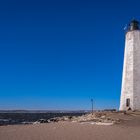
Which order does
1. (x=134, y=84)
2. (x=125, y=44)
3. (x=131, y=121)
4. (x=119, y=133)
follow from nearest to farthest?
(x=119, y=133), (x=131, y=121), (x=134, y=84), (x=125, y=44)

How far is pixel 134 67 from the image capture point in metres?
36.2

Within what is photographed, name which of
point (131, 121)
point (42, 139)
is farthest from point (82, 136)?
point (131, 121)

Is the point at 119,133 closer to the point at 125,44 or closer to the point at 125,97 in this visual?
the point at 125,97

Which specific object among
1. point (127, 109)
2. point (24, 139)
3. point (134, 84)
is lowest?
point (24, 139)

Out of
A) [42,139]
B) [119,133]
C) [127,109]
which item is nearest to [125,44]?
[127,109]

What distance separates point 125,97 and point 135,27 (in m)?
8.80

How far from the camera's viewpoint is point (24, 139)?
18344 millimetres

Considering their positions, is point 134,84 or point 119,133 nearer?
point 119,133

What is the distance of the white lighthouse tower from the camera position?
118 ft

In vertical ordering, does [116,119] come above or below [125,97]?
below

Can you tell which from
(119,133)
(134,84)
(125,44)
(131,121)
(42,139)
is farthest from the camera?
(125,44)

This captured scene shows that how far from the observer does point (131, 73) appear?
3619 centimetres

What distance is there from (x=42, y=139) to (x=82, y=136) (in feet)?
8.79

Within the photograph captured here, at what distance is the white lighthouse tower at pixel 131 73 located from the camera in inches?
1412
